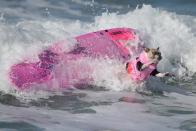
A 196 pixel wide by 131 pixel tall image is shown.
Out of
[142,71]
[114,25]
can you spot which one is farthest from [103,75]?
[114,25]

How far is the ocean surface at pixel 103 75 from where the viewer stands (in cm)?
646

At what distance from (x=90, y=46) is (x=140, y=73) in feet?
3.09

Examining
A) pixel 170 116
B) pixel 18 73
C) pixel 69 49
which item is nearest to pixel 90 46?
pixel 69 49

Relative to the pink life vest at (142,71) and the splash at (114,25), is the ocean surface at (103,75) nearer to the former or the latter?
the splash at (114,25)

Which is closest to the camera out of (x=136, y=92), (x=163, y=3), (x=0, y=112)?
(x=0, y=112)

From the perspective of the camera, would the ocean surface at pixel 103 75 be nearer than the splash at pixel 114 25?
Yes

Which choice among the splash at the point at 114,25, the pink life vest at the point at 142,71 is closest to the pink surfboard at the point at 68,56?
the splash at the point at 114,25

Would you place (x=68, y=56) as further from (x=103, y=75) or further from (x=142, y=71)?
(x=142, y=71)

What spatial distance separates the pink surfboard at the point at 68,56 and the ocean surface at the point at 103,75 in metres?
0.14

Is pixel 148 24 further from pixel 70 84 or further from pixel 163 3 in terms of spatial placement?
pixel 70 84

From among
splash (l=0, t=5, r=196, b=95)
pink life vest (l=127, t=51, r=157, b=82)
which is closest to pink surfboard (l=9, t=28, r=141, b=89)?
splash (l=0, t=5, r=196, b=95)

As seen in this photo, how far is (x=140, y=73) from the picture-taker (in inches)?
325

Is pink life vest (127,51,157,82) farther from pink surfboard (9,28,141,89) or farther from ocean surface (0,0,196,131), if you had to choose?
pink surfboard (9,28,141,89)

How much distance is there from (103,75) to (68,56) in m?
0.57
